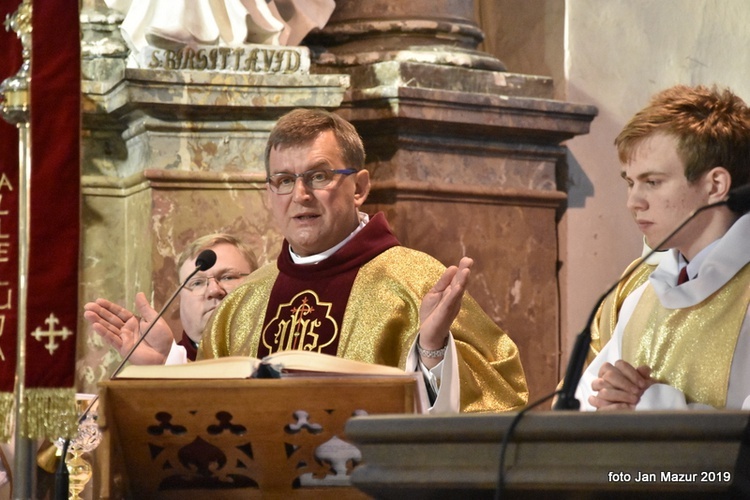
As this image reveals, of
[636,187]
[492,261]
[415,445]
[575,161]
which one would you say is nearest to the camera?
[415,445]

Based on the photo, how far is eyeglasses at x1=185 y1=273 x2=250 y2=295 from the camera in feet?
15.9

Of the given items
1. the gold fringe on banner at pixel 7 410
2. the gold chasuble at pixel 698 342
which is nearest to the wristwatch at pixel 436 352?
the gold chasuble at pixel 698 342

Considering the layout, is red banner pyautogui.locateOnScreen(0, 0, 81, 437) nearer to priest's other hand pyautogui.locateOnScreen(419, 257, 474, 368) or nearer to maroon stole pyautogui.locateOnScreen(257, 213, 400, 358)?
maroon stole pyautogui.locateOnScreen(257, 213, 400, 358)

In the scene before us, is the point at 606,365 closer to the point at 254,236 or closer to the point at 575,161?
the point at 254,236

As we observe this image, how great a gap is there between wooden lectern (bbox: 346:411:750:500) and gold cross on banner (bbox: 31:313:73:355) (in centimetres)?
214

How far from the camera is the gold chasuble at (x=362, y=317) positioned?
4.10m

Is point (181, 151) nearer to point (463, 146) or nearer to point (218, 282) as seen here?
point (218, 282)

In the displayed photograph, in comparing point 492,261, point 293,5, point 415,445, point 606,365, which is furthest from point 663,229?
point 293,5

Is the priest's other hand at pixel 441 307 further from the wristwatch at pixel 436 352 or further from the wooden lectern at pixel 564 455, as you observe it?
the wooden lectern at pixel 564 455

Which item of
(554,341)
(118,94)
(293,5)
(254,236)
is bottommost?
(554,341)

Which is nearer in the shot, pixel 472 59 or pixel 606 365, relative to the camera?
pixel 606 365

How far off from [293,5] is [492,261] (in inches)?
51.5

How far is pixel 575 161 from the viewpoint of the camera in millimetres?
5965

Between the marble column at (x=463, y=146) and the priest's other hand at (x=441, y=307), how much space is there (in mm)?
1595
